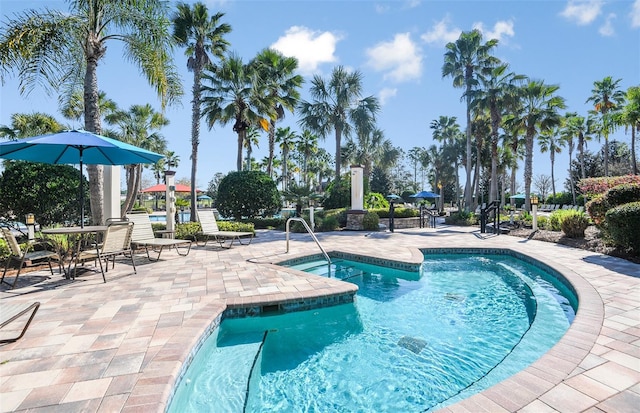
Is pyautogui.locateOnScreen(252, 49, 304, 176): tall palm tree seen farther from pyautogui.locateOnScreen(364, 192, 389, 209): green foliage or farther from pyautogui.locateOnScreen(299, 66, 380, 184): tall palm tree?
pyautogui.locateOnScreen(364, 192, 389, 209): green foliage

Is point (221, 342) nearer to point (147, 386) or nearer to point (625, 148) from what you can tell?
point (147, 386)

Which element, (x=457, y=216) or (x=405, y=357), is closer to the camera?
(x=405, y=357)

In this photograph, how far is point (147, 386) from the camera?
7.29 ft

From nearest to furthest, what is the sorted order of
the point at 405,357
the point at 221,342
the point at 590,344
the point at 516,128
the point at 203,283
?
the point at 590,344 < the point at 405,357 < the point at 221,342 < the point at 203,283 < the point at 516,128

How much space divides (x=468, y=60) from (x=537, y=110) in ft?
17.7

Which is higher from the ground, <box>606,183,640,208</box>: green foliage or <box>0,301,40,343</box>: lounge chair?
<box>606,183,640,208</box>: green foliage

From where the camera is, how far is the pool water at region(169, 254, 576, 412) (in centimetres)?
268

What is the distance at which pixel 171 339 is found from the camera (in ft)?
9.75

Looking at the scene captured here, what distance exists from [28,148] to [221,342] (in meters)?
4.76

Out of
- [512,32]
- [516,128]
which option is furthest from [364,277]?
[516,128]

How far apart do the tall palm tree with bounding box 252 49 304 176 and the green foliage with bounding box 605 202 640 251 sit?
46.3 feet

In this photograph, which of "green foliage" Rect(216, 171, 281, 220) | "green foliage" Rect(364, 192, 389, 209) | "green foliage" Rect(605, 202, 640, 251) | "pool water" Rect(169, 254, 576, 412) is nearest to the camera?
"pool water" Rect(169, 254, 576, 412)

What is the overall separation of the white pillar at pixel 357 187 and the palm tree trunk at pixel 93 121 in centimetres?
947

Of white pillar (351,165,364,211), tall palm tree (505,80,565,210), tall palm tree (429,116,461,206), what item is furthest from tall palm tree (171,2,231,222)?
tall palm tree (429,116,461,206)
